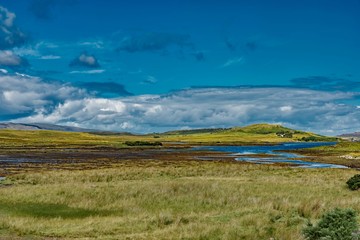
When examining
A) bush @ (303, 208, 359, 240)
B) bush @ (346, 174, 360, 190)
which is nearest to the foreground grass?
bush @ (303, 208, 359, 240)

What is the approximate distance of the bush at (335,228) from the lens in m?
17.2

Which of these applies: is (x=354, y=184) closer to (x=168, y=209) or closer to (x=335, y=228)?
(x=168, y=209)

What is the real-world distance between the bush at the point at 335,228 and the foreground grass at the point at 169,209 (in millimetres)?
813

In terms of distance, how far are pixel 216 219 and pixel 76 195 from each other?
Answer: 1374cm

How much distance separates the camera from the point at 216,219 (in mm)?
22719

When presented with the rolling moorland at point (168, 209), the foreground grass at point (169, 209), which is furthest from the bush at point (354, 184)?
the foreground grass at point (169, 209)

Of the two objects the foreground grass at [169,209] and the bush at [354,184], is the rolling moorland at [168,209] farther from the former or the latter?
the bush at [354,184]

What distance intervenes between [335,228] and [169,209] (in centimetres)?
1291

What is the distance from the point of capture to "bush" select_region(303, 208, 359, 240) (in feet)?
56.5

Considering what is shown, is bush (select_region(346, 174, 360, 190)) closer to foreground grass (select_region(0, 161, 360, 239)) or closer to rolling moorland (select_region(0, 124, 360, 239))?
rolling moorland (select_region(0, 124, 360, 239))

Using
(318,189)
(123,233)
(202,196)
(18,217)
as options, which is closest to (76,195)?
(18,217)

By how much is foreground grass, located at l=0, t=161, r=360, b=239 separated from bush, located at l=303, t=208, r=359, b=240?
32.0 inches

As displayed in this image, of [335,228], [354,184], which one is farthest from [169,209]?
[354,184]

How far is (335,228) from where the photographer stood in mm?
17562
